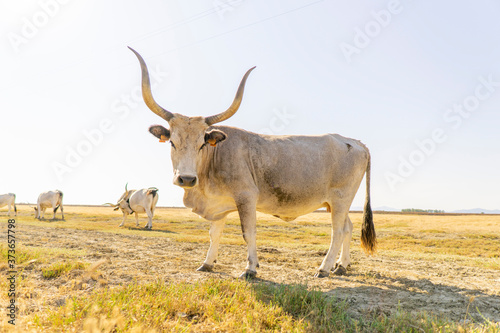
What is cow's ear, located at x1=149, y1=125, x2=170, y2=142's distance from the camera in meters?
6.28

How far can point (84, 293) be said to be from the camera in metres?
4.65

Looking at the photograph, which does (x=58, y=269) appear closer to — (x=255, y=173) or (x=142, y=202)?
(x=255, y=173)

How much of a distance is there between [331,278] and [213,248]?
2.50m

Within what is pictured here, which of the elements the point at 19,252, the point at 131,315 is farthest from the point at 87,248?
the point at 131,315

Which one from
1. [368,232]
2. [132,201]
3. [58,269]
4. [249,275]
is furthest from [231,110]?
[132,201]

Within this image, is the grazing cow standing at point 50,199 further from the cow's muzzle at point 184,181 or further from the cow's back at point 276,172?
the cow's muzzle at point 184,181

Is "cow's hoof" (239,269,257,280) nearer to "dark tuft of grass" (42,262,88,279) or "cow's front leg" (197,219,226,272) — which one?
"cow's front leg" (197,219,226,272)

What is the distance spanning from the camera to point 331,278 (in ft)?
22.6

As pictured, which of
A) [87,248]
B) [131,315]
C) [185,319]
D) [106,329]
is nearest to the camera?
[106,329]

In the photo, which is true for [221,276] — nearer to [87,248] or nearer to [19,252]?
[19,252]

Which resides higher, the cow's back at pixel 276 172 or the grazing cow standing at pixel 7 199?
the cow's back at pixel 276 172

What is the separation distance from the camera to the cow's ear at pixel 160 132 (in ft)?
20.6

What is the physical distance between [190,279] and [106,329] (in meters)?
2.84

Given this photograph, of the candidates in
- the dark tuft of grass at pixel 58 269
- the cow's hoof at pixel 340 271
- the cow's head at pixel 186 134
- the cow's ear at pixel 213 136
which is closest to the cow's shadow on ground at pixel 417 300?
the cow's hoof at pixel 340 271
